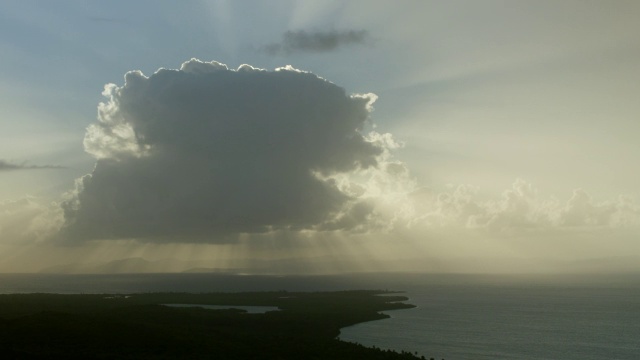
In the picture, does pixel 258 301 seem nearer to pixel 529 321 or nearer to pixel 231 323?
pixel 231 323

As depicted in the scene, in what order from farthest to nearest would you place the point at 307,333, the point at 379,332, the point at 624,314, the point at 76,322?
the point at 624,314
the point at 379,332
the point at 307,333
the point at 76,322

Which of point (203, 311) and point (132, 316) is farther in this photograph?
point (203, 311)

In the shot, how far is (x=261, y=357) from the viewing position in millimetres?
72750

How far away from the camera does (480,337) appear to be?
114125 mm

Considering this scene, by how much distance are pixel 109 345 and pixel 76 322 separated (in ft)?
54.1

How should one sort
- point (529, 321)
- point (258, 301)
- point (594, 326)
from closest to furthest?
point (594, 326) → point (529, 321) → point (258, 301)

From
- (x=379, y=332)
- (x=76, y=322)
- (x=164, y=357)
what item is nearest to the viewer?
(x=164, y=357)

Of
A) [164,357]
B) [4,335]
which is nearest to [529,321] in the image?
[164,357]

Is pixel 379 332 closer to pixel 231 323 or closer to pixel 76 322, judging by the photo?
pixel 231 323

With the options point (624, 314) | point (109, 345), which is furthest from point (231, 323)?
point (624, 314)

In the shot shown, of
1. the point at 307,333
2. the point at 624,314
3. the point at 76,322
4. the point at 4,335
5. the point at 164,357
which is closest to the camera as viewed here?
the point at 164,357

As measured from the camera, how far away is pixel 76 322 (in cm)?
8581

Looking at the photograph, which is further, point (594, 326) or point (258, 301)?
point (258, 301)

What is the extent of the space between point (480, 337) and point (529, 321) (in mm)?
40982
